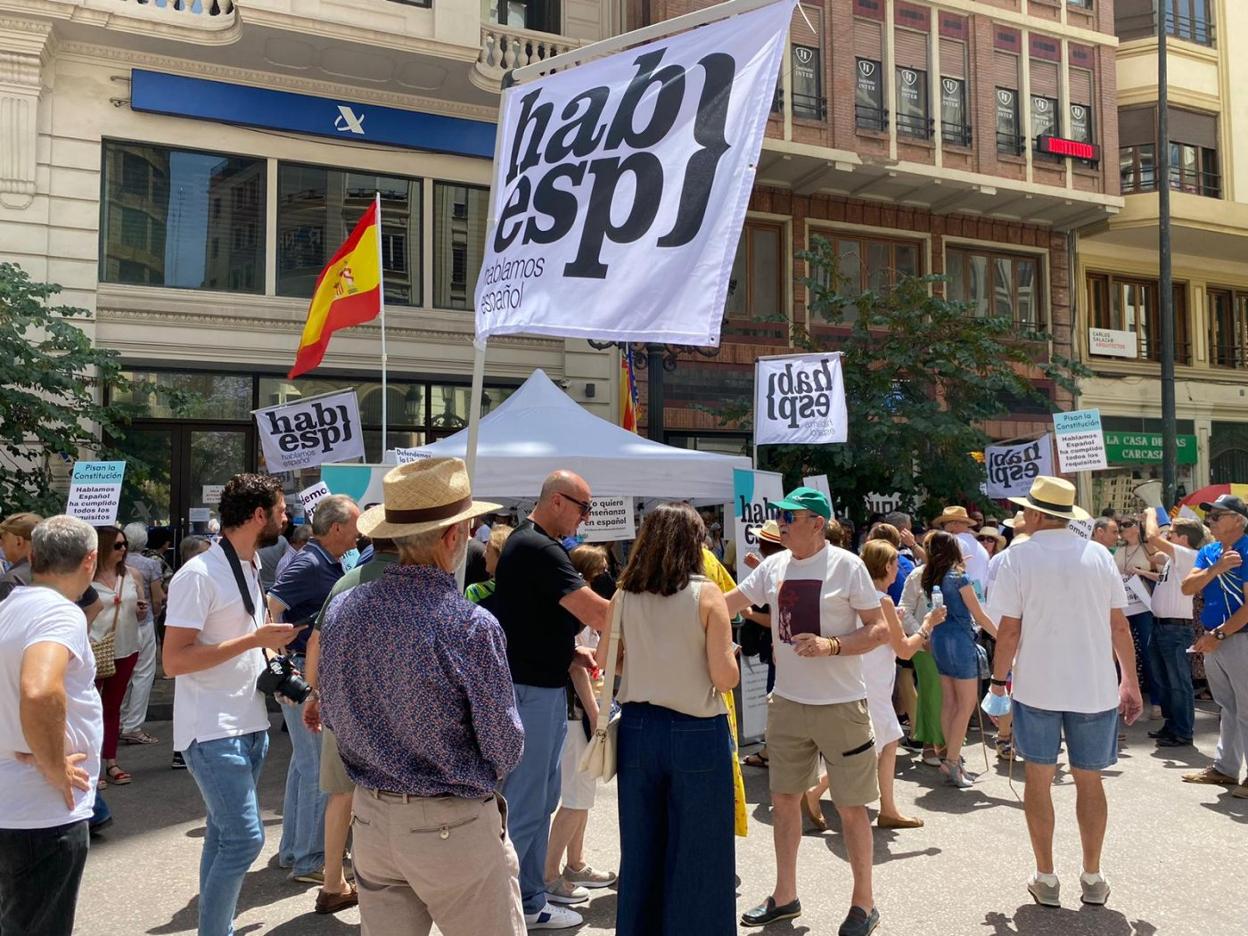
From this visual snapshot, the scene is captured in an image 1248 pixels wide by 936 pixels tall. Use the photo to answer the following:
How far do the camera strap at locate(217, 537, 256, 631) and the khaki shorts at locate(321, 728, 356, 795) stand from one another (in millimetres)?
941

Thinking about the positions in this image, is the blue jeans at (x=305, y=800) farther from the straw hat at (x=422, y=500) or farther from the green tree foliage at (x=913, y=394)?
the green tree foliage at (x=913, y=394)

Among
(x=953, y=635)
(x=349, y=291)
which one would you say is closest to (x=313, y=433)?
(x=349, y=291)

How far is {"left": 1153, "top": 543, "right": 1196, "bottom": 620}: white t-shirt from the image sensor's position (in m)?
9.16

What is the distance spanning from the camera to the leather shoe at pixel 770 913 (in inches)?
190

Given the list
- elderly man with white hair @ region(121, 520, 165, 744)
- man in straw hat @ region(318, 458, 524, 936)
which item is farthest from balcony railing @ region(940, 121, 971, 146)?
man in straw hat @ region(318, 458, 524, 936)

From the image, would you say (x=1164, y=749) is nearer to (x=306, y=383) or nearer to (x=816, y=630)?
(x=816, y=630)

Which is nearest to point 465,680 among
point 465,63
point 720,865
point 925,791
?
point 720,865

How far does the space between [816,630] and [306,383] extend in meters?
12.2

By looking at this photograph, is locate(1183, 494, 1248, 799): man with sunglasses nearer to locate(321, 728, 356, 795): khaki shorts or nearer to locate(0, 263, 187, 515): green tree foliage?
locate(321, 728, 356, 795): khaki shorts

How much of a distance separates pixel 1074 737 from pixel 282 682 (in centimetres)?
366

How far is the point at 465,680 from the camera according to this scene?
280cm

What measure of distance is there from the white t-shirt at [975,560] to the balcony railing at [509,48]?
34.3 feet

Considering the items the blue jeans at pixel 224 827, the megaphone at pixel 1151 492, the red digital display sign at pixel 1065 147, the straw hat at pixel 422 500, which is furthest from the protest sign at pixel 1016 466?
the straw hat at pixel 422 500

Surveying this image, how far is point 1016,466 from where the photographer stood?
15062 millimetres
